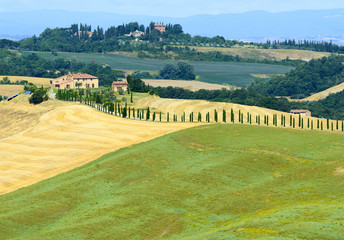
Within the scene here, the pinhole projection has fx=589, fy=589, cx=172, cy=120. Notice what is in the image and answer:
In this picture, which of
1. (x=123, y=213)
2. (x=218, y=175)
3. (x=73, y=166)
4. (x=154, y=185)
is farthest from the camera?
(x=73, y=166)

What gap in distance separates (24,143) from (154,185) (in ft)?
174

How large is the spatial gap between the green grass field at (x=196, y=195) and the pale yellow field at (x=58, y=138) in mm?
6586

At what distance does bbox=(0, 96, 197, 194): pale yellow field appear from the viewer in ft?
309

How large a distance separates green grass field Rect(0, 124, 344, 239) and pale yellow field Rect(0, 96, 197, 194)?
6586 millimetres

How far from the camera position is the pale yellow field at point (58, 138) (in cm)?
9406

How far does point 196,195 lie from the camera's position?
68.5 metres

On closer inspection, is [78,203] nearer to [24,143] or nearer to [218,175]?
[218,175]

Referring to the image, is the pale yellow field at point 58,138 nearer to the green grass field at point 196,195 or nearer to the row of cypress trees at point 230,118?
the row of cypress trees at point 230,118

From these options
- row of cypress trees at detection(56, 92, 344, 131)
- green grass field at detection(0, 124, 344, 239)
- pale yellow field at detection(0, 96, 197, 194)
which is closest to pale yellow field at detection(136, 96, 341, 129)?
row of cypress trees at detection(56, 92, 344, 131)

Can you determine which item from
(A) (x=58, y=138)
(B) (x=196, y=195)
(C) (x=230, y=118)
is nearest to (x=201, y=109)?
(C) (x=230, y=118)

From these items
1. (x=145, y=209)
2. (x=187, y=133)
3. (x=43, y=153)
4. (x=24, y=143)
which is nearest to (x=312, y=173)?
(x=145, y=209)

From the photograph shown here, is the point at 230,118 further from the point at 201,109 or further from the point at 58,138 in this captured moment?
the point at 58,138

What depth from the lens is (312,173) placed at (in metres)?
77.9

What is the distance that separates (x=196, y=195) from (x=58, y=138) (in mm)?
56928
